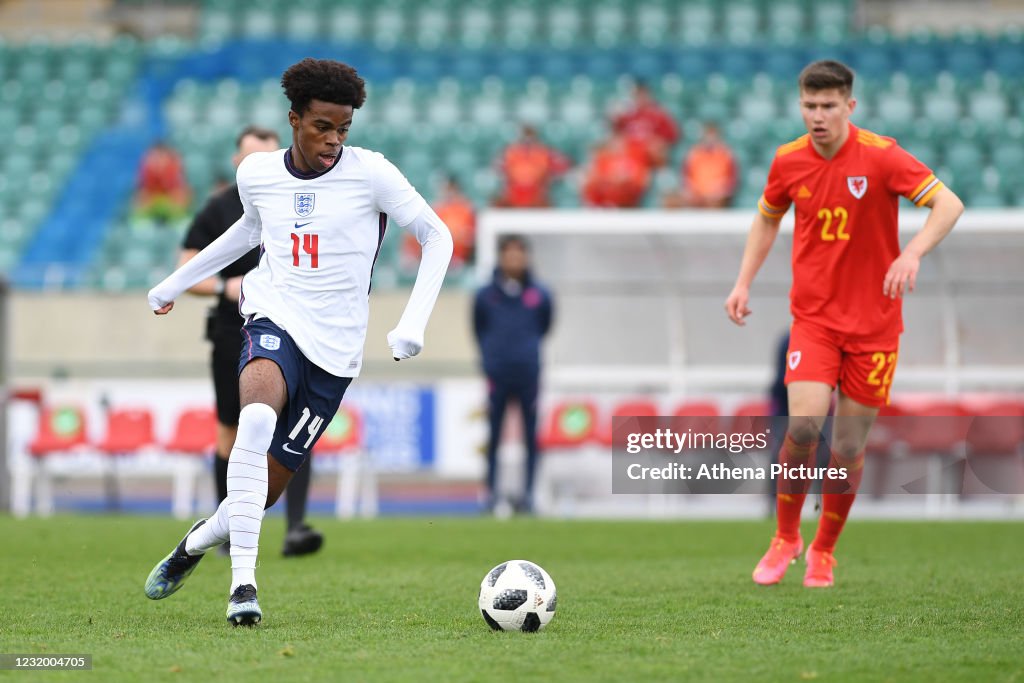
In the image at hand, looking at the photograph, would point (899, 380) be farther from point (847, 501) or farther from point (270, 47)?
point (270, 47)

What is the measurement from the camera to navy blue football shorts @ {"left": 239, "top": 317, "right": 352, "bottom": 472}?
219 inches

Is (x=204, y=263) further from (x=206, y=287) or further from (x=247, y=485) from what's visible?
(x=206, y=287)

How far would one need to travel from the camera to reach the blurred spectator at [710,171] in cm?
1752

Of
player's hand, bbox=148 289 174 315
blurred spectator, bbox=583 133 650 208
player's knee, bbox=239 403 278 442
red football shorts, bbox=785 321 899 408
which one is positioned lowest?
player's knee, bbox=239 403 278 442

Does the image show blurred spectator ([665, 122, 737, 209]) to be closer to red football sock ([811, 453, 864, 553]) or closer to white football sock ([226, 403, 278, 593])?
red football sock ([811, 453, 864, 553])

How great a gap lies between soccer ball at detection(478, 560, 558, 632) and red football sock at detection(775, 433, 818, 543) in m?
1.97

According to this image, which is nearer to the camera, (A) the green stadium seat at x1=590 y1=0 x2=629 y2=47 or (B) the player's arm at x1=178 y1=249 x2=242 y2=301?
(B) the player's arm at x1=178 y1=249 x2=242 y2=301

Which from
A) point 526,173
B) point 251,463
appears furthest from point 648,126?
point 251,463

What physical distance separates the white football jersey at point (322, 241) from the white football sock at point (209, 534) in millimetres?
707

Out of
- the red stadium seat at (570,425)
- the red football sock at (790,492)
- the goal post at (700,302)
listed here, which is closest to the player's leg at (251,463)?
the red football sock at (790,492)

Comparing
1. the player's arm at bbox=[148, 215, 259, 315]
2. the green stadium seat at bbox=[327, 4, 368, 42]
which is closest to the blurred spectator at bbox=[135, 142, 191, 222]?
the green stadium seat at bbox=[327, 4, 368, 42]

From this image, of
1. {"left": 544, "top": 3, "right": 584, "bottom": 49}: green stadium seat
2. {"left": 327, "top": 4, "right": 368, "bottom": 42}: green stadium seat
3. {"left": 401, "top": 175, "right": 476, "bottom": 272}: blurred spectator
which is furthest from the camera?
{"left": 327, "top": 4, "right": 368, "bottom": 42}: green stadium seat

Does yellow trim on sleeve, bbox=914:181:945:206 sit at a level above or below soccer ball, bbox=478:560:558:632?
above

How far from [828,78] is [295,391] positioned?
2784 millimetres
